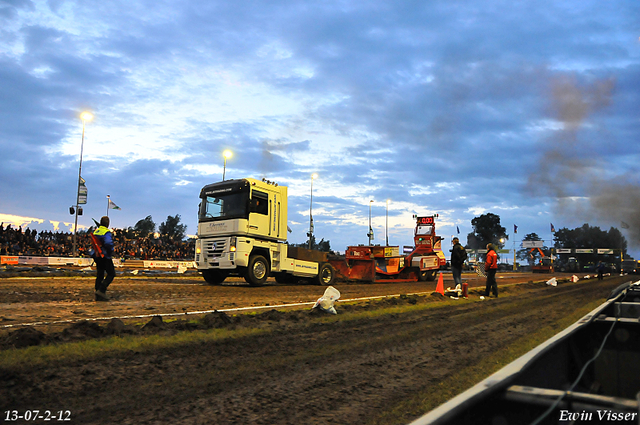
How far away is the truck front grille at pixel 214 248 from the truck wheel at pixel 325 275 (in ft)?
16.7

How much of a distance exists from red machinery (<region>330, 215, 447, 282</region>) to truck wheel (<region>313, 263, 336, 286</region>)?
2.83 meters

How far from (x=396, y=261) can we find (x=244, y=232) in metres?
11.3

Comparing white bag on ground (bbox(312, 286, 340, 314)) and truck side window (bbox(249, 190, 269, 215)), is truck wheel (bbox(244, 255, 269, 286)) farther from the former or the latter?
white bag on ground (bbox(312, 286, 340, 314))

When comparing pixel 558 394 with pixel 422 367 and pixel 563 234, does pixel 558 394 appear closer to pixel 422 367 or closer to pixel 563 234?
pixel 422 367

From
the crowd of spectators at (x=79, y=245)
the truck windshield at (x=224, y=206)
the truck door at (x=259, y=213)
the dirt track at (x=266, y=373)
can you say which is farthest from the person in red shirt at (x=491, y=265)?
the crowd of spectators at (x=79, y=245)

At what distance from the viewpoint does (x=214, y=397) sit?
3.82 m

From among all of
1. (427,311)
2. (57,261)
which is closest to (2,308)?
(427,311)

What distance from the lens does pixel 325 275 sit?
64.1 ft

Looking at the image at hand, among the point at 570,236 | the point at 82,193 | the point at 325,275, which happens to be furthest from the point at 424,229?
the point at 570,236

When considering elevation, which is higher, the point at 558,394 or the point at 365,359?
the point at 558,394

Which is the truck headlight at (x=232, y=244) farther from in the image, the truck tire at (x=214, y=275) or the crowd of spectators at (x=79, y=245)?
the crowd of spectators at (x=79, y=245)

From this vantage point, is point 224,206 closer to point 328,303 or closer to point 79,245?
point 328,303

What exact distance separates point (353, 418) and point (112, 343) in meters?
3.53

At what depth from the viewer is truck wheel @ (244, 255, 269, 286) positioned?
15772 mm
